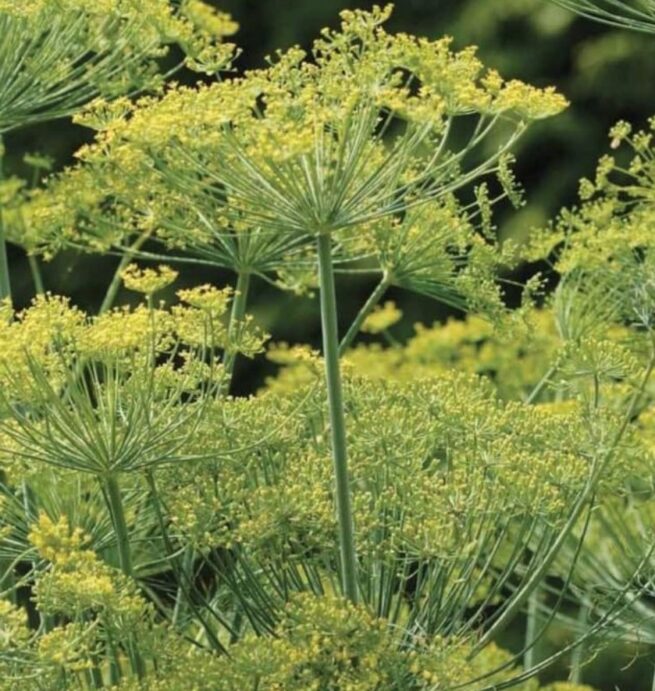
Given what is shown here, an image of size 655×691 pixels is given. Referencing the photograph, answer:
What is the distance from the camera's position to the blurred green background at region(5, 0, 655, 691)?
22.9 feet

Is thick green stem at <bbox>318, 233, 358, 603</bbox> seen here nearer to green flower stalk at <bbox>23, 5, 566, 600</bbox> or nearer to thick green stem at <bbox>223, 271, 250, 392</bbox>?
green flower stalk at <bbox>23, 5, 566, 600</bbox>

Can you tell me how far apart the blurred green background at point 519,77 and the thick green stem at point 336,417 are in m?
3.96

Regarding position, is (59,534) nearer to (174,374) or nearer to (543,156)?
(174,374)

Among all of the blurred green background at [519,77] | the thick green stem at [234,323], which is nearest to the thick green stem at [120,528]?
the thick green stem at [234,323]

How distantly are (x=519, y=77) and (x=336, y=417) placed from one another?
4.73 metres

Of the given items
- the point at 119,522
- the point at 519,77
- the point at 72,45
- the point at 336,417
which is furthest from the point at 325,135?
the point at 519,77

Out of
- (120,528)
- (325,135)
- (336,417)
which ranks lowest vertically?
(120,528)

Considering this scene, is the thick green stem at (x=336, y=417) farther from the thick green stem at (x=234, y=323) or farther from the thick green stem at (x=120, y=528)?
the thick green stem at (x=120, y=528)

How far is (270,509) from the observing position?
2.77m

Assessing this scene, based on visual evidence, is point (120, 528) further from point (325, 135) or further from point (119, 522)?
point (325, 135)

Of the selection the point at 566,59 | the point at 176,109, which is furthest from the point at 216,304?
the point at 566,59

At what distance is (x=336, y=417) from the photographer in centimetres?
273

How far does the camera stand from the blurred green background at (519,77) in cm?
698

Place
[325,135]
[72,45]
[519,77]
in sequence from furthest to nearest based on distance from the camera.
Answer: [519,77] → [72,45] → [325,135]
